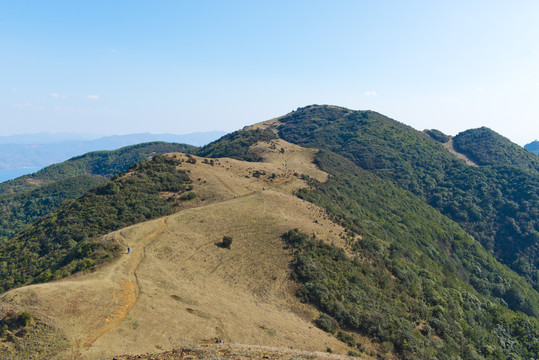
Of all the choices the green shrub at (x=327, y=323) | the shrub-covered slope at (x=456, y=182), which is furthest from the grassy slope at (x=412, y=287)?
the shrub-covered slope at (x=456, y=182)

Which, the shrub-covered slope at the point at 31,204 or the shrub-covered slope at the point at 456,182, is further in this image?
the shrub-covered slope at the point at 456,182

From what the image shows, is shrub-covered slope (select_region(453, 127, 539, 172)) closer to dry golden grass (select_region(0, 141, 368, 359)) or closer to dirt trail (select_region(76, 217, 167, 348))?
dry golden grass (select_region(0, 141, 368, 359))

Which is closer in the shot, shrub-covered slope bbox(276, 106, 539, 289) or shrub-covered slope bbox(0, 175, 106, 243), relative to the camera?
A: shrub-covered slope bbox(0, 175, 106, 243)

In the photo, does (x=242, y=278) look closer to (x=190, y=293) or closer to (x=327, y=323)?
(x=190, y=293)

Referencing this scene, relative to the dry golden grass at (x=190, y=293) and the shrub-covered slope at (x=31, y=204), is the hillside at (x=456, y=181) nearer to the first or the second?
the dry golden grass at (x=190, y=293)

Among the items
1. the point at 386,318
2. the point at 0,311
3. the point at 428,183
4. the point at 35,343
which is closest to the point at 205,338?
the point at 35,343

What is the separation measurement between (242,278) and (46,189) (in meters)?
108

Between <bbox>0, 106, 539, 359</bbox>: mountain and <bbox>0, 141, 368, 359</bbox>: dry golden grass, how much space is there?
0.12 meters

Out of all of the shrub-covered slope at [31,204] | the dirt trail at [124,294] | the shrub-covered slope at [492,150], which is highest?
the shrub-covered slope at [492,150]

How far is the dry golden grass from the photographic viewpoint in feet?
60.6

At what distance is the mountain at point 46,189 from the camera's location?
86.8m

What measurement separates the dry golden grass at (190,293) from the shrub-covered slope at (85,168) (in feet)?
460

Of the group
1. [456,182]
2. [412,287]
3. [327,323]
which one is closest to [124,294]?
[327,323]

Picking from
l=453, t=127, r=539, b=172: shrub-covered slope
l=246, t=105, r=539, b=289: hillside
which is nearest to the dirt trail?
l=246, t=105, r=539, b=289: hillside
